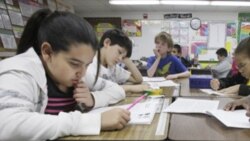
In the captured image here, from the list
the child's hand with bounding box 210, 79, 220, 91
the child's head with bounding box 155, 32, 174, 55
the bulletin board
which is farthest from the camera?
the bulletin board

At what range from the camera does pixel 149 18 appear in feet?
21.6

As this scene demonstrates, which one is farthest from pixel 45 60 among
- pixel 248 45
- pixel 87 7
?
pixel 87 7

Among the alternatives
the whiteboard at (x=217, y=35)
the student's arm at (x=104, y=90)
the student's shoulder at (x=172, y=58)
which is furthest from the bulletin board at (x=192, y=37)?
the student's arm at (x=104, y=90)

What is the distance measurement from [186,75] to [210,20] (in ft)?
14.9

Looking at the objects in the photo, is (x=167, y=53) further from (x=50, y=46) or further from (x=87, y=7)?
(x=87, y=7)

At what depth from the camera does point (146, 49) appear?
6.65 meters

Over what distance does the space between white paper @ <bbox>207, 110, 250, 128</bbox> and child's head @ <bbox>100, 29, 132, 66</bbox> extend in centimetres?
91

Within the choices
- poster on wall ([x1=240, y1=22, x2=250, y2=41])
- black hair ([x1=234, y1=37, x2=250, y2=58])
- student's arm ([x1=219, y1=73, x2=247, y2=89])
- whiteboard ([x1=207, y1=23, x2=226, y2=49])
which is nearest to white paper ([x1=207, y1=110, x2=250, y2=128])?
black hair ([x1=234, y1=37, x2=250, y2=58])

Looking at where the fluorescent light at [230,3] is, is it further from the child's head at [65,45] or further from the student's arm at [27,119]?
the student's arm at [27,119]

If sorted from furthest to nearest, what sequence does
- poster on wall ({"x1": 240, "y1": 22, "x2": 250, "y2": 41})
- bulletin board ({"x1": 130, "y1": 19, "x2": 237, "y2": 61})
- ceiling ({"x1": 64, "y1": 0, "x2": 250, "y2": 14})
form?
bulletin board ({"x1": 130, "y1": 19, "x2": 237, "y2": 61}) → poster on wall ({"x1": 240, "y1": 22, "x2": 250, "y2": 41}) → ceiling ({"x1": 64, "y1": 0, "x2": 250, "y2": 14})

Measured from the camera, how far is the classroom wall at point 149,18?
6.43 metres

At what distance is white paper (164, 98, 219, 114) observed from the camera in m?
0.99

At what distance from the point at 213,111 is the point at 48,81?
60cm

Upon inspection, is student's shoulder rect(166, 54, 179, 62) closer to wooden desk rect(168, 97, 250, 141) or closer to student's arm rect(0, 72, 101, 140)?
wooden desk rect(168, 97, 250, 141)
